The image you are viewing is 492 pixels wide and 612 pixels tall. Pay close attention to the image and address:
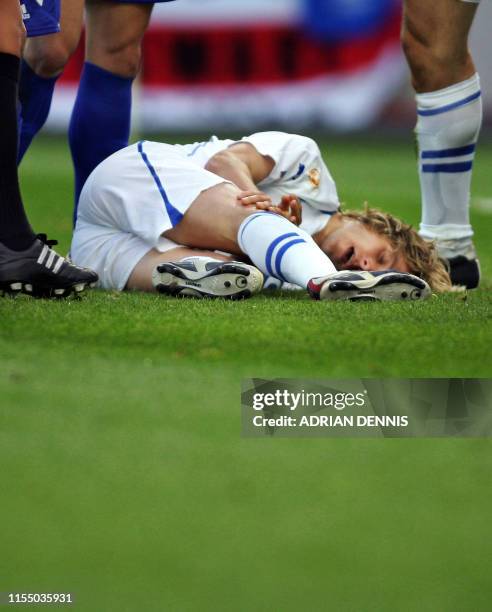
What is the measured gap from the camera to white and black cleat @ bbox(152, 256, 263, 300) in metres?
3.21

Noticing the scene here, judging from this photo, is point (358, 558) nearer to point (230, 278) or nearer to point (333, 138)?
point (230, 278)

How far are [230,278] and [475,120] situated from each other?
132 cm

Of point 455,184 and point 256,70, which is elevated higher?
point 256,70

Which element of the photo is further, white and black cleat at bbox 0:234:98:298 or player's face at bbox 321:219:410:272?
player's face at bbox 321:219:410:272

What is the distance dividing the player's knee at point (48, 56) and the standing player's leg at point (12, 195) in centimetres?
83

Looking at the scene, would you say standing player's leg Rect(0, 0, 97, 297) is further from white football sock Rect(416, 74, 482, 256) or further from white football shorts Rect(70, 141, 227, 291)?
white football sock Rect(416, 74, 482, 256)

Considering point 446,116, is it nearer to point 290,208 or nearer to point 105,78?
point 290,208

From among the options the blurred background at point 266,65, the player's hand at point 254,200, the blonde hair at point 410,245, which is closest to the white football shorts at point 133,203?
the player's hand at point 254,200

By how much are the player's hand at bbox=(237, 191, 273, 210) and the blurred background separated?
11.1m

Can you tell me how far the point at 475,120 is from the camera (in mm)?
4105

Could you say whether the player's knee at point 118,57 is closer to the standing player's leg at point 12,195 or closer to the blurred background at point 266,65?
the standing player's leg at point 12,195

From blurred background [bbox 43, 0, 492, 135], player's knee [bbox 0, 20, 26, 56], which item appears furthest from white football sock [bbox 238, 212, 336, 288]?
blurred background [bbox 43, 0, 492, 135]

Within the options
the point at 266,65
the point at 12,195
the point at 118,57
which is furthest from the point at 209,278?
the point at 266,65

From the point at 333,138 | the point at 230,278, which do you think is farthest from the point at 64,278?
the point at 333,138
